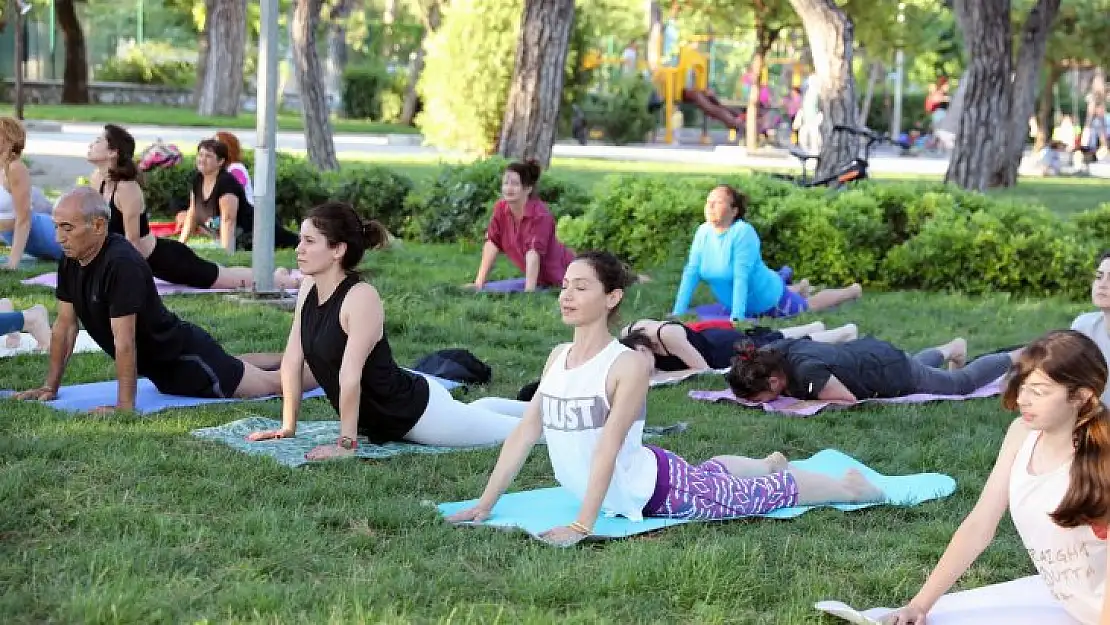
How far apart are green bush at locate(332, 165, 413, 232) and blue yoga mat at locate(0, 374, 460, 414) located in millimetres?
7260

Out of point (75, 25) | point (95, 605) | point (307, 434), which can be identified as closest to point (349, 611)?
point (95, 605)

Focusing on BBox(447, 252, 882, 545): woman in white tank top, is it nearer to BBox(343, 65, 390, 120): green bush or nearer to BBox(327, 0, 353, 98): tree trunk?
BBox(327, 0, 353, 98): tree trunk

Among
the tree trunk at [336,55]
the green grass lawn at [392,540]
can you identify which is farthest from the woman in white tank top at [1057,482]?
the tree trunk at [336,55]

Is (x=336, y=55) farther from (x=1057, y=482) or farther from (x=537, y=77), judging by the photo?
(x=1057, y=482)

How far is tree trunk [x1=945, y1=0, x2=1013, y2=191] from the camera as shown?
1762 centimetres

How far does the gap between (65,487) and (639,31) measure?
1942 inches

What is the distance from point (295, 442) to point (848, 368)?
314 cm

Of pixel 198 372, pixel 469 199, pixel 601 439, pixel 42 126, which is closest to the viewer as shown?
pixel 601 439

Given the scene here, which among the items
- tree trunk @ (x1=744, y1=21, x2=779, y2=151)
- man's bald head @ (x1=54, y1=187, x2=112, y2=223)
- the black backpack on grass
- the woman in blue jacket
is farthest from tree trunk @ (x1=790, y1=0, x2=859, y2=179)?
tree trunk @ (x1=744, y1=21, x2=779, y2=151)

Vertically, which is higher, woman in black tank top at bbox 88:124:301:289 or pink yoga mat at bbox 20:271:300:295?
woman in black tank top at bbox 88:124:301:289

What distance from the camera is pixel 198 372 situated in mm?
7062

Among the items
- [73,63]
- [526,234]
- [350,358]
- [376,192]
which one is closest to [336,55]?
[73,63]

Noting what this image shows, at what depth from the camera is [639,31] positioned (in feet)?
174

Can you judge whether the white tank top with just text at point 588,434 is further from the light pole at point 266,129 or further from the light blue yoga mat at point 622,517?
the light pole at point 266,129
